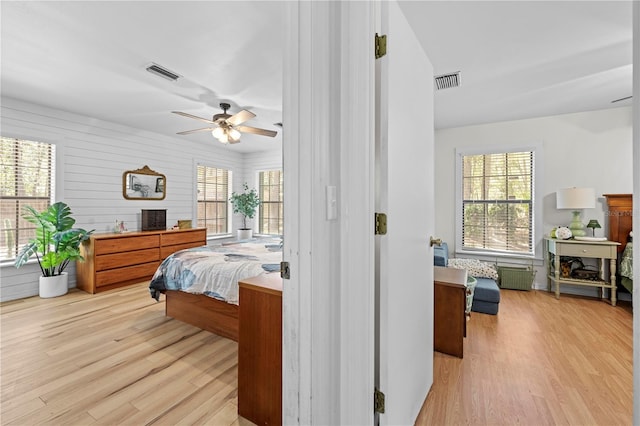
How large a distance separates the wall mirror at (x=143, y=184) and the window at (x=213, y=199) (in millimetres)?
825

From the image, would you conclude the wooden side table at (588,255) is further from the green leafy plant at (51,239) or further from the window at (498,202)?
the green leafy plant at (51,239)

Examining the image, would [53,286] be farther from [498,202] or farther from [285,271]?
[498,202]

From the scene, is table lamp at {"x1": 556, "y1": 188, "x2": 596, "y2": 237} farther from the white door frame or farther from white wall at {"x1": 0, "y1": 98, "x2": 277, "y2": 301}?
white wall at {"x1": 0, "y1": 98, "x2": 277, "y2": 301}

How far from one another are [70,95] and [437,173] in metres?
4.97

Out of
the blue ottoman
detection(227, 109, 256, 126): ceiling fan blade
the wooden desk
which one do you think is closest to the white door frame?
the wooden desk

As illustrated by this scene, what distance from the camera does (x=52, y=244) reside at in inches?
142

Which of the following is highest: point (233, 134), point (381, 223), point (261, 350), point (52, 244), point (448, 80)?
point (448, 80)

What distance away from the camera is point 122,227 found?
14.3 feet

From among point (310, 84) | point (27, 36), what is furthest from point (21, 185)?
point (310, 84)

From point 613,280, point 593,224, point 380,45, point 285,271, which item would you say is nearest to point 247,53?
point 380,45

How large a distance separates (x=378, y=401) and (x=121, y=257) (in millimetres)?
4197

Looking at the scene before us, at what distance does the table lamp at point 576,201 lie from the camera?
347cm

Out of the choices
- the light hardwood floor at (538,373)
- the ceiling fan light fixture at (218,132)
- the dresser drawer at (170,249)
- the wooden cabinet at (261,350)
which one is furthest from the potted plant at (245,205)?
the wooden cabinet at (261,350)

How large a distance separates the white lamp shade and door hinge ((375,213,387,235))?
3695 mm
